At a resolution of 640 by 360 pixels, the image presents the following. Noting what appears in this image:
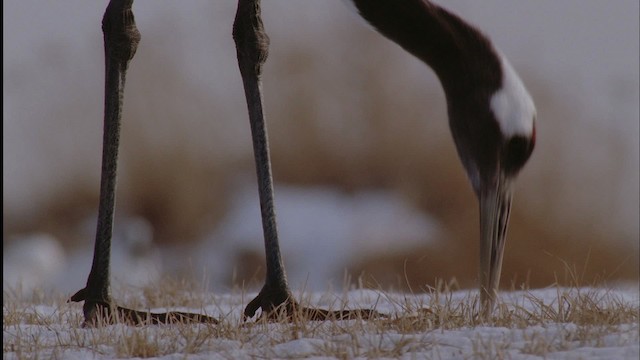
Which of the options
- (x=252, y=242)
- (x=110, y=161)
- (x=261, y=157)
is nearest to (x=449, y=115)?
(x=261, y=157)

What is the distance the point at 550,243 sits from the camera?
23.9ft

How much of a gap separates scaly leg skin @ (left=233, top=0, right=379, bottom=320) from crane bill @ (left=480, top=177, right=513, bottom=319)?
392 millimetres

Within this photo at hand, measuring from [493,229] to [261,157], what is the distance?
79 centimetres

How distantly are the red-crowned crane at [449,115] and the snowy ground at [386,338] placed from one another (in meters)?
0.17

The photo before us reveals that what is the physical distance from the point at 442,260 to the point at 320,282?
3.74 ft

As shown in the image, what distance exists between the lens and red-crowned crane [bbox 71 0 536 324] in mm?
3096

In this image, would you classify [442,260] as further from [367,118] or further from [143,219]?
[143,219]

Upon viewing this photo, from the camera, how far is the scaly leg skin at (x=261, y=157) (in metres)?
3.33

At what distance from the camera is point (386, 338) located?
2.61 meters

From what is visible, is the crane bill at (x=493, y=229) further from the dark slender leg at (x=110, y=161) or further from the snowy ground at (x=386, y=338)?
the dark slender leg at (x=110, y=161)

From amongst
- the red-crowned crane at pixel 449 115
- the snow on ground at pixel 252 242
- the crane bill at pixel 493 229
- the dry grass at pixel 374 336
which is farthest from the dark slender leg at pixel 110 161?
the snow on ground at pixel 252 242

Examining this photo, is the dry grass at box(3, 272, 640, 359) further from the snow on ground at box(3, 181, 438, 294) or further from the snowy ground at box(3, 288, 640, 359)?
the snow on ground at box(3, 181, 438, 294)

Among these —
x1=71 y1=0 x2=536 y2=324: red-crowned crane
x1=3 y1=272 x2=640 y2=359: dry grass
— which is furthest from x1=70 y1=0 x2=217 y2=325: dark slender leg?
x1=3 y1=272 x2=640 y2=359: dry grass

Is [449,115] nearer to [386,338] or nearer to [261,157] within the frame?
[261,157]
